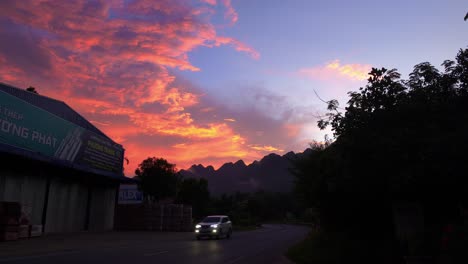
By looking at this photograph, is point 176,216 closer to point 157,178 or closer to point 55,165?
Result: point 55,165

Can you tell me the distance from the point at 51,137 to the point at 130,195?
663 inches

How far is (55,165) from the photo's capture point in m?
29.7

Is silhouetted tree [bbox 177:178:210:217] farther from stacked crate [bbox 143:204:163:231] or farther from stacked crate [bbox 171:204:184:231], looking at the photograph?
stacked crate [bbox 143:204:163:231]

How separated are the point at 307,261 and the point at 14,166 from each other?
21.6 meters

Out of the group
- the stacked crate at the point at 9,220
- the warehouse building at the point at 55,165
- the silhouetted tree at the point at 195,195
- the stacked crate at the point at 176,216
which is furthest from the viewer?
the silhouetted tree at the point at 195,195

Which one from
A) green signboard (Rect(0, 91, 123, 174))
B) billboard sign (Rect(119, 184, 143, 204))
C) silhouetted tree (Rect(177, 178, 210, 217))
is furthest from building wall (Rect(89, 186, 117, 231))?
silhouetted tree (Rect(177, 178, 210, 217))

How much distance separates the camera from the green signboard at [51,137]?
89.0ft

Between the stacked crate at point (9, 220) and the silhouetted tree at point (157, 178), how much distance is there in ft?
148

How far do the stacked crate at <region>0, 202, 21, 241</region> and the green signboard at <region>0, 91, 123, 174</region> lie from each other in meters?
4.19

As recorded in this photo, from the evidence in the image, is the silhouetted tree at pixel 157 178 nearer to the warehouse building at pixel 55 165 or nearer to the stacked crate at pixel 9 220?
the warehouse building at pixel 55 165

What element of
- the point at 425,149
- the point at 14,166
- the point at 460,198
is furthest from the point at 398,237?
the point at 14,166

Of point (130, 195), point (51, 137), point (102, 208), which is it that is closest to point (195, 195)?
point (130, 195)

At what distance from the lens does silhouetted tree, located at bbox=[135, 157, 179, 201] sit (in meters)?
70.8

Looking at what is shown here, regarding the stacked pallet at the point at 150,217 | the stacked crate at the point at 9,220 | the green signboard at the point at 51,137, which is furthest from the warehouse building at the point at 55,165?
the stacked pallet at the point at 150,217
